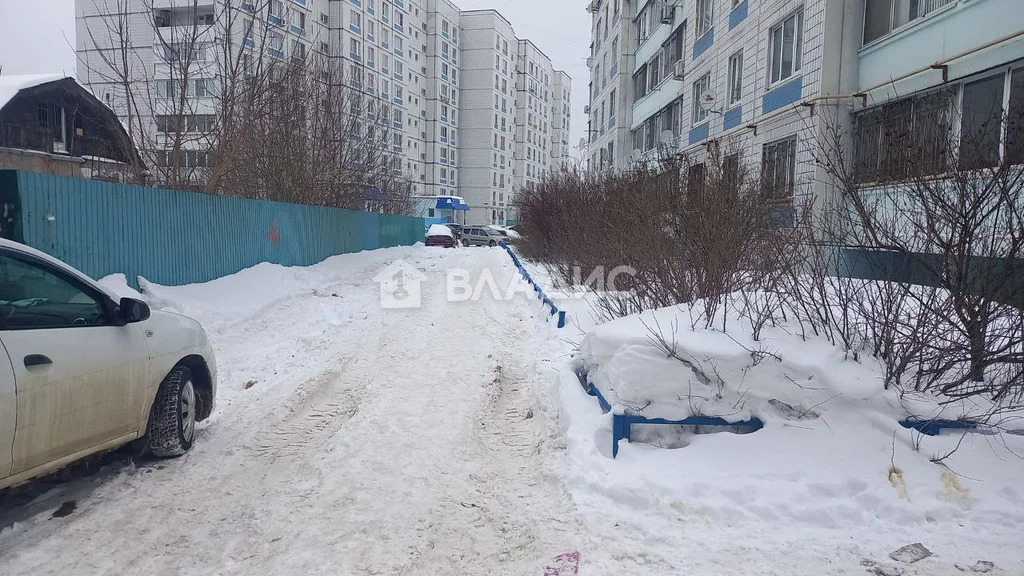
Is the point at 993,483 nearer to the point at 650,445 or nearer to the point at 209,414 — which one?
the point at 650,445

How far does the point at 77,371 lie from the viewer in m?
3.84

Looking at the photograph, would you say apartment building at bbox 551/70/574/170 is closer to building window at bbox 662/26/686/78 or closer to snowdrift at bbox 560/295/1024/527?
building window at bbox 662/26/686/78

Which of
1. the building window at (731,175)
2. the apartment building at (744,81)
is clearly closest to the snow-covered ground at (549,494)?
the building window at (731,175)

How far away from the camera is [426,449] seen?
5035mm

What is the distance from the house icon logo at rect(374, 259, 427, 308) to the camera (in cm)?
1422

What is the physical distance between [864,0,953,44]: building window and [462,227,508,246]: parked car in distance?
31.0m

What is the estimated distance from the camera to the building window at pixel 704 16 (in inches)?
831

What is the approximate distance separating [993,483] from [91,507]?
5.60 metres

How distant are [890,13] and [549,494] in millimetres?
13160

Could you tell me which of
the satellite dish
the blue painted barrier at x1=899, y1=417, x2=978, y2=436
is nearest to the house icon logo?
the satellite dish

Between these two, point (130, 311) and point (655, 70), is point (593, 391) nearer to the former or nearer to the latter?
point (130, 311)

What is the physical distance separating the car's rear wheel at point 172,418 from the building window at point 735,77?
17596mm

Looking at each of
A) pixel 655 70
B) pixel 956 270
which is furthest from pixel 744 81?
pixel 956 270
